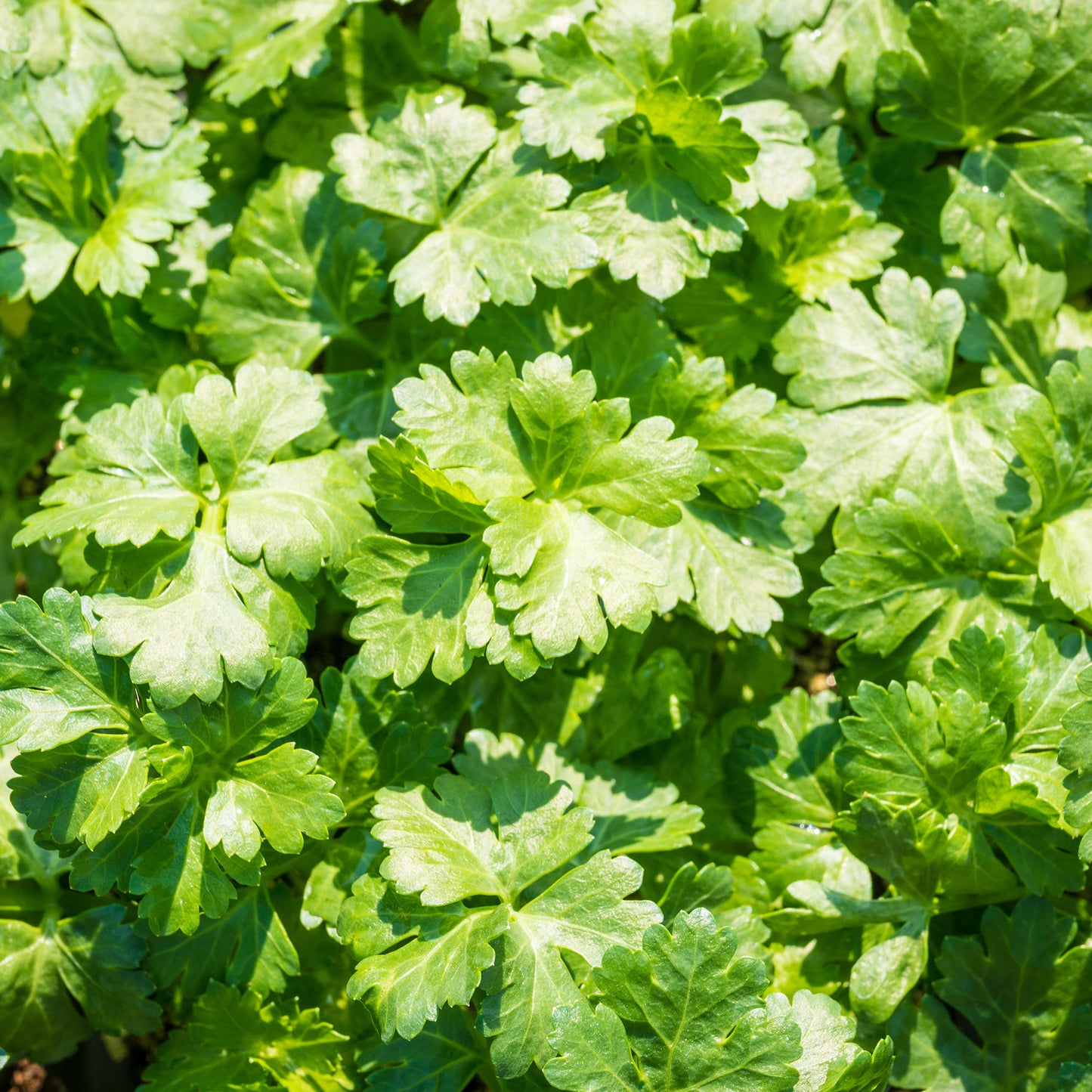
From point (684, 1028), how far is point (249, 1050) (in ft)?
2.49

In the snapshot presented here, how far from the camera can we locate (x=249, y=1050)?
1780mm

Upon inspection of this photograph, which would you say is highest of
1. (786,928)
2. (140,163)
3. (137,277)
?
(140,163)

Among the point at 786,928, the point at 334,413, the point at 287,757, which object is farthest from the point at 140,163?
the point at 786,928

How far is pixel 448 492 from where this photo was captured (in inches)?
64.6

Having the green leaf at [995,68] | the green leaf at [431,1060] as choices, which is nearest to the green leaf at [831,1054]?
the green leaf at [431,1060]

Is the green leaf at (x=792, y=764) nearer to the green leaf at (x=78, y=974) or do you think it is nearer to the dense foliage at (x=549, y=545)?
the dense foliage at (x=549, y=545)

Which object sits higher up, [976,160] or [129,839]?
[976,160]

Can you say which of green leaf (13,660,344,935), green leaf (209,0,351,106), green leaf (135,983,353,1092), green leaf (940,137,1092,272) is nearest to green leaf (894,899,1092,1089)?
green leaf (135,983,353,1092)

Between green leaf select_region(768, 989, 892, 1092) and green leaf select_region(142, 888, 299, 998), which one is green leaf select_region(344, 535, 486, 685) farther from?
green leaf select_region(768, 989, 892, 1092)

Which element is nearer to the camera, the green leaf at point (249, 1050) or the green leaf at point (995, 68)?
the green leaf at point (249, 1050)

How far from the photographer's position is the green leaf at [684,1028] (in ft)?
4.86

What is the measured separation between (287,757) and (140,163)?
50.2 inches

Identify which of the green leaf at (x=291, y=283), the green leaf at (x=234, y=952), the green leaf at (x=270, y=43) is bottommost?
the green leaf at (x=234, y=952)

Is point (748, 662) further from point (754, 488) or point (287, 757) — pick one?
point (287, 757)
